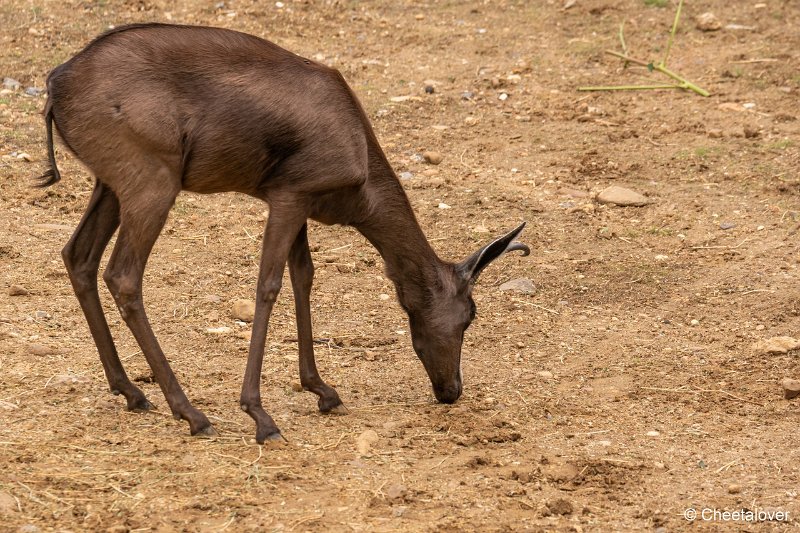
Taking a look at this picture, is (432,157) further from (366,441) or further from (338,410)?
(366,441)

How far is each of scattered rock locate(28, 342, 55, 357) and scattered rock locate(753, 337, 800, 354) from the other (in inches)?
179

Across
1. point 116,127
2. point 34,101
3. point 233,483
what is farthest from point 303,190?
point 34,101

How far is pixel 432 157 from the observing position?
34.9 ft

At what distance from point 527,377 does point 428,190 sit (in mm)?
3269

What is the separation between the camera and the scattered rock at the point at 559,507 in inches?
209

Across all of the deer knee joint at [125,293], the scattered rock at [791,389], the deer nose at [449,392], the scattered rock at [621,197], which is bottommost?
the scattered rock at [621,197]

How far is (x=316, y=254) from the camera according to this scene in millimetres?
9156

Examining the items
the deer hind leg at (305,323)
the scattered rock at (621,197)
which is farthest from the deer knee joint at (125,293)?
the scattered rock at (621,197)

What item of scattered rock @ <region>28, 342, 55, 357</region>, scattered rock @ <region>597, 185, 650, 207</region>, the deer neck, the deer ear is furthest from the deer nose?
scattered rock @ <region>597, 185, 650, 207</region>

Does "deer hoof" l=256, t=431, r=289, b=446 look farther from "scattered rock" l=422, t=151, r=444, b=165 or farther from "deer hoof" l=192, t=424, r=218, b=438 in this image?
"scattered rock" l=422, t=151, r=444, b=165

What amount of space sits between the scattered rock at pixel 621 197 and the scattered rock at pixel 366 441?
458 cm

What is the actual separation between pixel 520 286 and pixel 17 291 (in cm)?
363

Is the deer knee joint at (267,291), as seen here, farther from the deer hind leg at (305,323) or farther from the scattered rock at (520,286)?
the scattered rock at (520,286)

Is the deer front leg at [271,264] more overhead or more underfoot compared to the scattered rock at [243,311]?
Answer: more overhead
